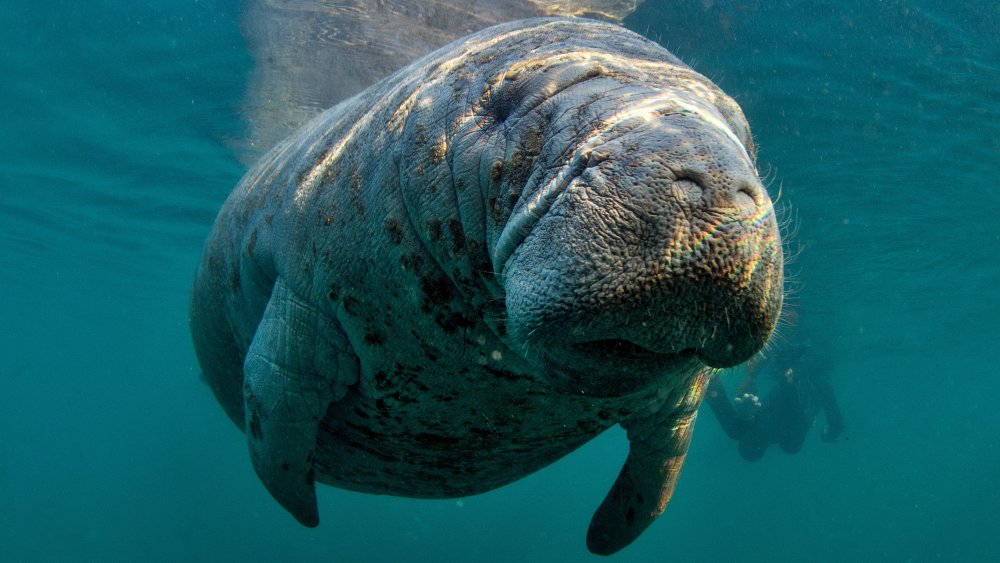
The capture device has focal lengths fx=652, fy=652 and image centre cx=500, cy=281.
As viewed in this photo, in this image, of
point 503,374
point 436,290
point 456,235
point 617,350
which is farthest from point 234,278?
point 617,350

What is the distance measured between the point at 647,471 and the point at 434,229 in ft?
7.16

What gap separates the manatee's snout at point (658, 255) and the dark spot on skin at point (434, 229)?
2.27 feet

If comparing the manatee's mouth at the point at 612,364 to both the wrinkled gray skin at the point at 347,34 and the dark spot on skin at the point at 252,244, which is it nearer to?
the dark spot on skin at the point at 252,244

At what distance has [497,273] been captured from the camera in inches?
71.3

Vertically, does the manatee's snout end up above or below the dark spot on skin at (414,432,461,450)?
above

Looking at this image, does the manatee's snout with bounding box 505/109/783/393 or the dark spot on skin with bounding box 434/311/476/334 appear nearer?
the manatee's snout with bounding box 505/109/783/393

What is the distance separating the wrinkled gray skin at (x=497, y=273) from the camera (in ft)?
4.50

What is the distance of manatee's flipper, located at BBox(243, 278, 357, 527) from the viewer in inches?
111

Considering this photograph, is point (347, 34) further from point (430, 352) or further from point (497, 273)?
point (497, 273)

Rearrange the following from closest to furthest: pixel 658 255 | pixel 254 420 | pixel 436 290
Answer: pixel 658 255, pixel 436 290, pixel 254 420

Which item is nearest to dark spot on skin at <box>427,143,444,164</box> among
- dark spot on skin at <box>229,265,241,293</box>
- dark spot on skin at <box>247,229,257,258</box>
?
dark spot on skin at <box>247,229,257,258</box>

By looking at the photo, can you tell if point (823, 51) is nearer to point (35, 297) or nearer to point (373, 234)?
point (373, 234)

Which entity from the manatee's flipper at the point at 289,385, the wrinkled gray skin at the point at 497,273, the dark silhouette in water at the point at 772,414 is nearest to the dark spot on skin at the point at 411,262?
the wrinkled gray skin at the point at 497,273

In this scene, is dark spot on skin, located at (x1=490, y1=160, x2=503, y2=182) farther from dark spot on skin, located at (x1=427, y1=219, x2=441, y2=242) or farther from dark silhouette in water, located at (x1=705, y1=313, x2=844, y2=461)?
dark silhouette in water, located at (x1=705, y1=313, x2=844, y2=461)
